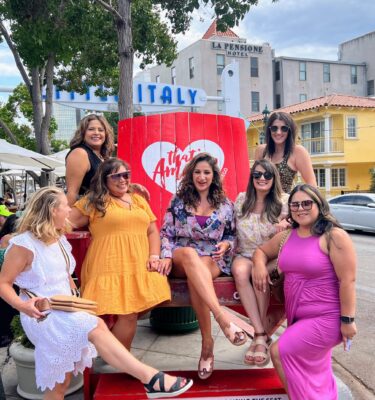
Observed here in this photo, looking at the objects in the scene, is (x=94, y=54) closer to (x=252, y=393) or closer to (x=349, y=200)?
(x=252, y=393)

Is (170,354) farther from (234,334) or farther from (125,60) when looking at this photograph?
(125,60)

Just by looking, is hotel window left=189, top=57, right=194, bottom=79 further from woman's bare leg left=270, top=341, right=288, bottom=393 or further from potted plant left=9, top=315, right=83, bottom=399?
woman's bare leg left=270, top=341, right=288, bottom=393

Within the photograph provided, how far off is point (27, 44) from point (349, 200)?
12.4 metres

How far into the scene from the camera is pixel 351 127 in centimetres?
2858

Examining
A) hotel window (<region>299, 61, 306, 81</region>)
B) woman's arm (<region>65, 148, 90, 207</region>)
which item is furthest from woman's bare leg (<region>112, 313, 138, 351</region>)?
hotel window (<region>299, 61, 306, 81</region>)

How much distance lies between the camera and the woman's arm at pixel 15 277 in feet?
8.80

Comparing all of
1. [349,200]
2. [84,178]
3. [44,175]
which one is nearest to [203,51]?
[349,200]

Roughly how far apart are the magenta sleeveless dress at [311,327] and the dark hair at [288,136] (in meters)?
1.18

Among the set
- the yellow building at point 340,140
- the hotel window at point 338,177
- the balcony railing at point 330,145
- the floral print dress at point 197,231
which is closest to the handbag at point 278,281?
the floral print dress at point 197,231

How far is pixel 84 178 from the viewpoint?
12.0 ft

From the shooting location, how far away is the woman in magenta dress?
111 inches

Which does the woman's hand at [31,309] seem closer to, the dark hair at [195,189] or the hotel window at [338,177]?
the dark hair at [195,189]

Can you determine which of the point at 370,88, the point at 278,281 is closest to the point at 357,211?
the point at 278,281

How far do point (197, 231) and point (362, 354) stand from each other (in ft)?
8.44
